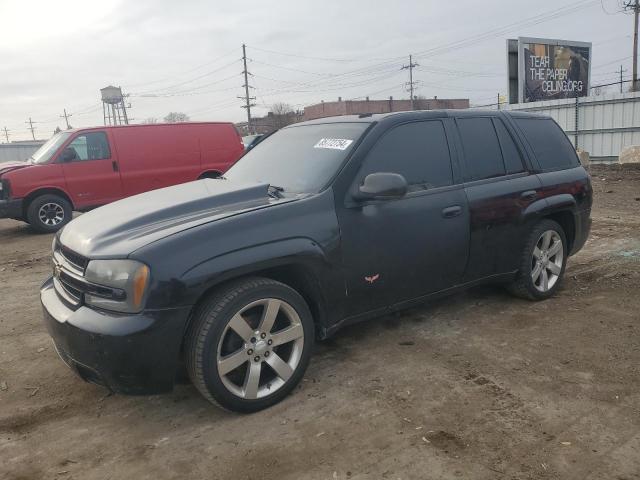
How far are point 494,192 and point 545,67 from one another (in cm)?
2292

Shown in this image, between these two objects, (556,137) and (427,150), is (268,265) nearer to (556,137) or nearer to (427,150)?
(427,150)

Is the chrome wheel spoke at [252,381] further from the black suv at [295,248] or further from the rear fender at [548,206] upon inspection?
the rear fender at [548,206]

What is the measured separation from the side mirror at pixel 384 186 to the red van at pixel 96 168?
7.94 meters

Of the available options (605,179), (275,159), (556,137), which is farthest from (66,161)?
(605,179)

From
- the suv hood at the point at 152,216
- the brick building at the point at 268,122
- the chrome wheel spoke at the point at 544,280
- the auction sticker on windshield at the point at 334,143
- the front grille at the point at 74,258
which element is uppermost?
the brick building at the point at 268,122

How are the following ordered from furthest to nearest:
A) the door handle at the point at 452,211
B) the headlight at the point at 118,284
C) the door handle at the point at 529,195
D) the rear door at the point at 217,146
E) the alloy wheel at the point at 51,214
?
the rear door at the point at 217,146 → the alloy wheel at the point at 51,214 → the door handle at the point at 529,195 → the door handle at the point at 452,211 → the headlight at the point at 118,284

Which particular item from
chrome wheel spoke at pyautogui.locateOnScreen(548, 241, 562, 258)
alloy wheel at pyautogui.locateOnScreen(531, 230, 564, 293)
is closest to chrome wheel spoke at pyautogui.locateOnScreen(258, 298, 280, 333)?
alloy wheel at pyautogui.locateOnScreen(531, 230, 564, 293)

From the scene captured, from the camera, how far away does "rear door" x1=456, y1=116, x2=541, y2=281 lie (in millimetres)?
4129

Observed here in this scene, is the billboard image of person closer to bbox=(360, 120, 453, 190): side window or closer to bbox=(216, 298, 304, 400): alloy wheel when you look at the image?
bbox=(360, 120, 453, 190): side window

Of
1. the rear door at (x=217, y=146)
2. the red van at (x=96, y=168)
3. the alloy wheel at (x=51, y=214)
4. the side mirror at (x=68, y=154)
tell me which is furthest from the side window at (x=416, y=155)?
the alloy wheel at (x=51, y=214)

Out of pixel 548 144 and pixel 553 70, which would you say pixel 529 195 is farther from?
pixel 553 70

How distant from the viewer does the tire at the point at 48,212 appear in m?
9.67

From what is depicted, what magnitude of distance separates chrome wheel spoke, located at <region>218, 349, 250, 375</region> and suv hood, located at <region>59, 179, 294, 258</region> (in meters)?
0.76

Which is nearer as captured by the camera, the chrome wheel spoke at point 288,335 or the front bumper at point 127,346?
the front bumper at point 127,346
